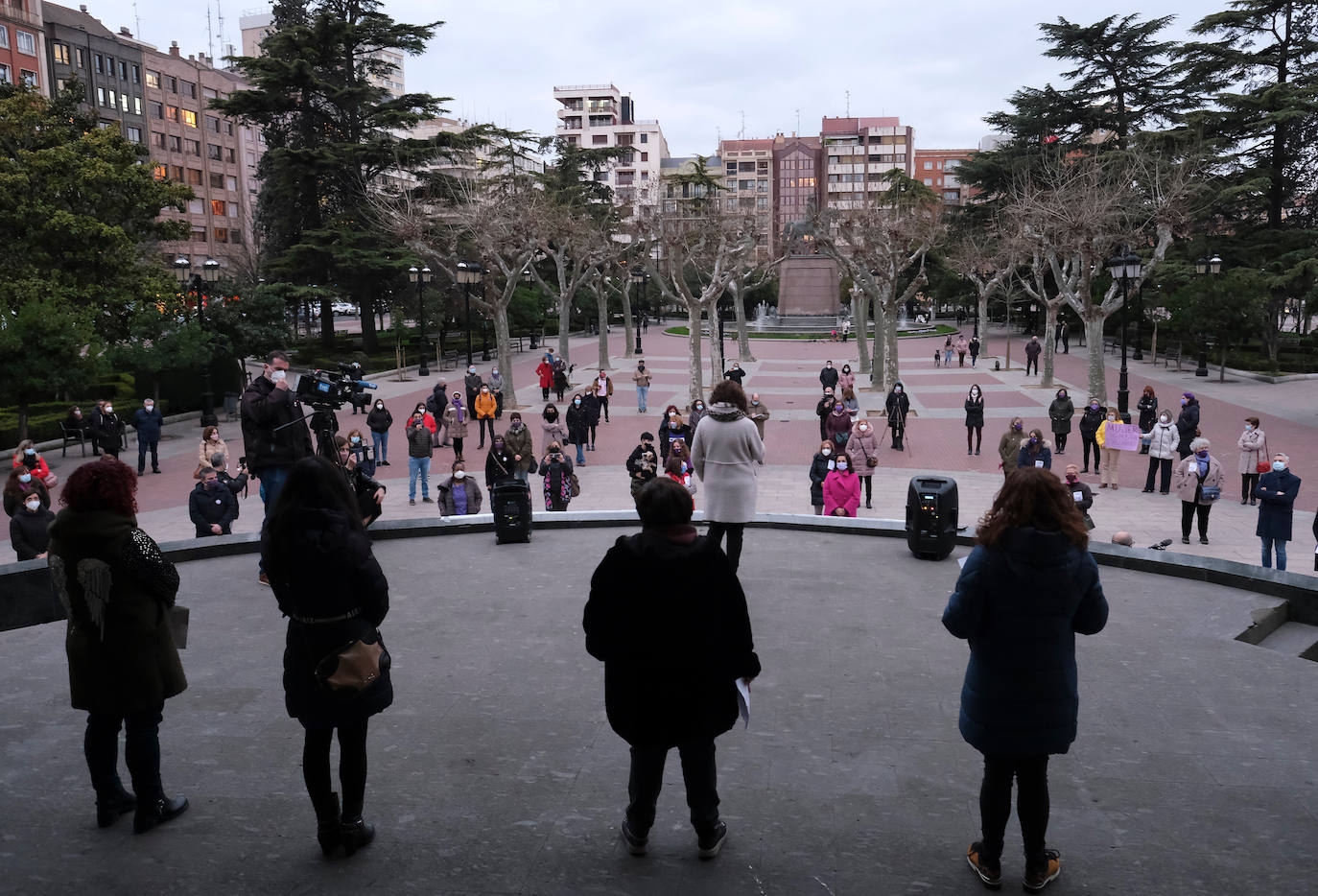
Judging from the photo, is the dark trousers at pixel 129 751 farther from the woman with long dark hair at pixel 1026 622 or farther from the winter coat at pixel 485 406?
the winter coat at pixel 485 406

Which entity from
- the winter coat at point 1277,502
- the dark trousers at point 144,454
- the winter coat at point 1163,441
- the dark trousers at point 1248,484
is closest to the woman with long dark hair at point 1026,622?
the winter coat at point 1277,502

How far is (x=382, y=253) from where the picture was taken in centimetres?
4088

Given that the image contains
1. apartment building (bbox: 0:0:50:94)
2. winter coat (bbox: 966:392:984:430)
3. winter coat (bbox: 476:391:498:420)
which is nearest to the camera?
winter coat (bbox: 966:392:984:430)

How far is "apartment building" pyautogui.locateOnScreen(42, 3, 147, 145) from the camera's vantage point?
→ 6962cm

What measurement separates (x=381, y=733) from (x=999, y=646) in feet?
10.2

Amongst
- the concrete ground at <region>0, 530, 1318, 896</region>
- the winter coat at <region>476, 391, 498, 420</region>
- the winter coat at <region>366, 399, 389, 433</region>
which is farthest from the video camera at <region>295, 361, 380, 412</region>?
the winter coat at <region>476, 391, 498, 420</region>

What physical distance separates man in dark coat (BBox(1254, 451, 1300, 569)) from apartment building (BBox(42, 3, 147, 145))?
73.6 meters

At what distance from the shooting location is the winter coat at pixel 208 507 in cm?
1176

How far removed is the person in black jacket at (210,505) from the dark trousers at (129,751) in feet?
26.8

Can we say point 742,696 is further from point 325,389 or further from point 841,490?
point 841,490

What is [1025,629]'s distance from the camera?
3475 millimetres

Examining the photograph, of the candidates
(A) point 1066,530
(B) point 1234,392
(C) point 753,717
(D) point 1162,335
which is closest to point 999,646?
(A) point 1066,530

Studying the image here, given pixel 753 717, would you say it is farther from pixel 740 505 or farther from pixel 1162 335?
pixel 1162 335

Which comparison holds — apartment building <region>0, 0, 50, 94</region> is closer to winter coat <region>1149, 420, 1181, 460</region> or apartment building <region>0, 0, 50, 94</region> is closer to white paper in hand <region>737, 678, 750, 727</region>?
winter coat <region>1149, 420, 1181, 460</region>
